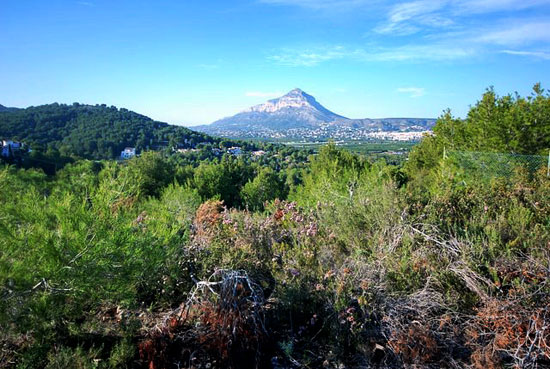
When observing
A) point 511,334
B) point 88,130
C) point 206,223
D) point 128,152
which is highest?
point 88,130

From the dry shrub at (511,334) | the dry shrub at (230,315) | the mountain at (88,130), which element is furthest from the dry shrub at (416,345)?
the mountain at (88,130)

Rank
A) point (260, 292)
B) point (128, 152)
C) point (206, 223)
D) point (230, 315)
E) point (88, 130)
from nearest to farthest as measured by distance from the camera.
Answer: point (230, 315) → point (260, 292) → point (206, 223) → point (128, 152) → point (88, 130)

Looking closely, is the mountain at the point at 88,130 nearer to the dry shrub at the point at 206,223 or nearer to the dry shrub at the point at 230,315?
the dry shrub at the point at 206,223

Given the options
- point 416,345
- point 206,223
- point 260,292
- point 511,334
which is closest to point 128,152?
point 206,223

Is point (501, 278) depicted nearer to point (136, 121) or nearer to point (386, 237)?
point (386, 237)

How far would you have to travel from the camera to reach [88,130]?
54.6 meters

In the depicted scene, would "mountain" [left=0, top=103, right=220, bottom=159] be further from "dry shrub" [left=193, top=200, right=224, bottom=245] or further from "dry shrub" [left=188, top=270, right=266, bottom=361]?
"dry shrub" [left=188, top=270, right=266, bottom=361]

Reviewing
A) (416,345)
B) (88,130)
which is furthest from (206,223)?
(88,130)

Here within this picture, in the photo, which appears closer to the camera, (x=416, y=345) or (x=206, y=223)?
(x=416, y=345)

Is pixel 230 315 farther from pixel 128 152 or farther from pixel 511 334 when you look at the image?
pixel 128 152

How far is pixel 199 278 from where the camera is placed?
2.86m

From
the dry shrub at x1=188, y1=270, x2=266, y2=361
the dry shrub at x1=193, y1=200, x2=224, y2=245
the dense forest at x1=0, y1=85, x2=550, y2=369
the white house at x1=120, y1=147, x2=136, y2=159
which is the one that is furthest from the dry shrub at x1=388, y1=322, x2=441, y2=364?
the white house at x1=120, y1=147, x2=136, y2=159

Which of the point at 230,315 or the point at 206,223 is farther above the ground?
the point at 206,223

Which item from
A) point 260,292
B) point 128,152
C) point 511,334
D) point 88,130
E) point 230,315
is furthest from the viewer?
point 88,130
